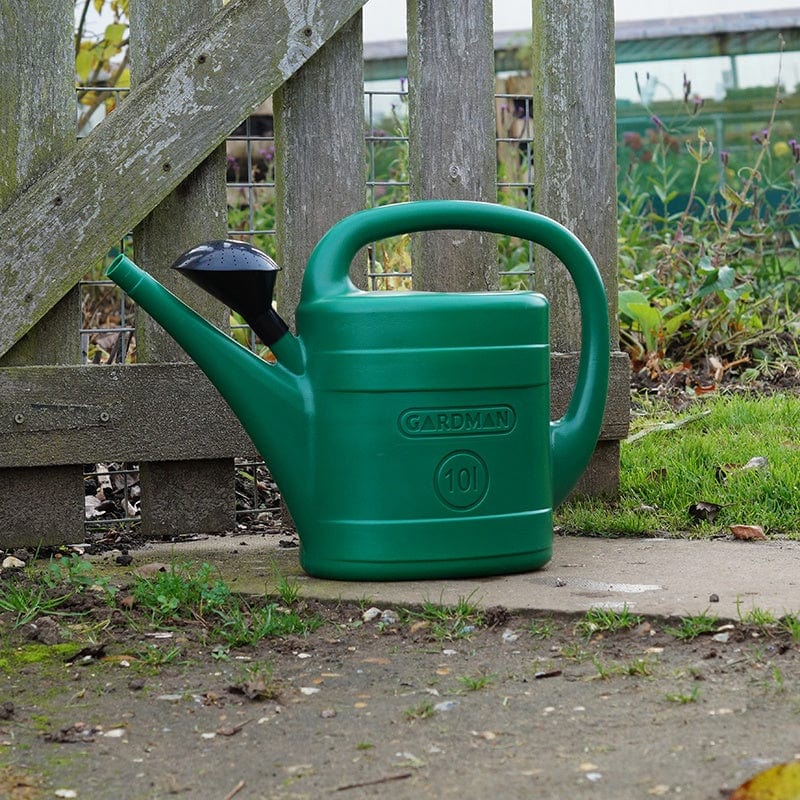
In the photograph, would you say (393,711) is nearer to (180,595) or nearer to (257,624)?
(257,624)

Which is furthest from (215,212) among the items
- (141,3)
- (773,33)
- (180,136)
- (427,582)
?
(773,33)

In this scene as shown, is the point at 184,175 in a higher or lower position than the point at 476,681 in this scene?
→ higher

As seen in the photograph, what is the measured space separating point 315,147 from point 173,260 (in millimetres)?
368

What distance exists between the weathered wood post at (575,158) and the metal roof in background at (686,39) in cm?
514

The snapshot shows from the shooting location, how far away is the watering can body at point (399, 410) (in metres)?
2.14

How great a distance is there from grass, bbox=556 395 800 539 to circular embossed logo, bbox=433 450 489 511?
1.76 ft

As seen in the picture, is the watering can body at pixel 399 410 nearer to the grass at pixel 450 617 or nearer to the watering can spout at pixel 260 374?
the watering can spout at pixel 260 374

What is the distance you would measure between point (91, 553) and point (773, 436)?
1.69 m

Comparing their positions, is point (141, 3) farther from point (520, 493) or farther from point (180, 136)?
point (520, 493)

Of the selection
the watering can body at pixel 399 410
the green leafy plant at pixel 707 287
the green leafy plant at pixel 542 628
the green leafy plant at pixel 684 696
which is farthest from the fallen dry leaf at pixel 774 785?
the green leafy plant at pixel 707 287

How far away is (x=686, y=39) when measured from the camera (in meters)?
8.02

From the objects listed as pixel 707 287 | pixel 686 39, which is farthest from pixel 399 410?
pixel 686 39

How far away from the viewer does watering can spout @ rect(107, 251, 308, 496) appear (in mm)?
2199

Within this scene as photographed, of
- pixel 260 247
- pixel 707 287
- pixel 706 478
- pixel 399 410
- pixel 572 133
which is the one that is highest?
pixel 572 133
